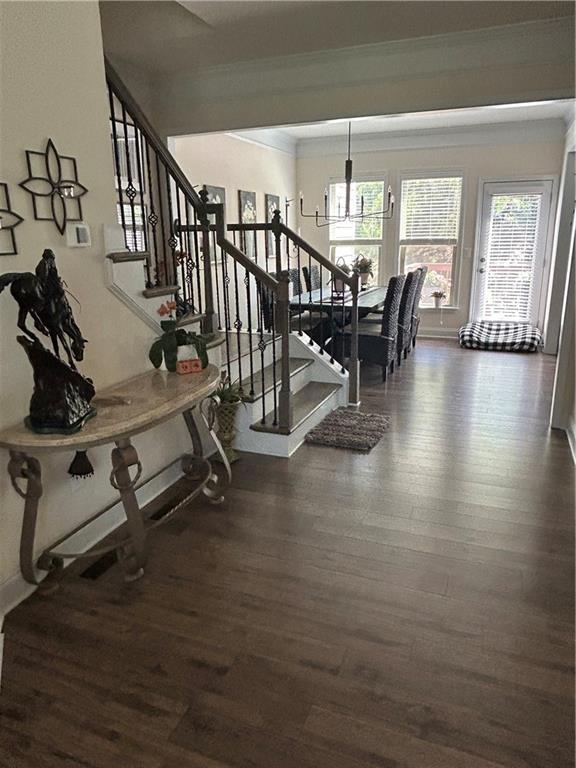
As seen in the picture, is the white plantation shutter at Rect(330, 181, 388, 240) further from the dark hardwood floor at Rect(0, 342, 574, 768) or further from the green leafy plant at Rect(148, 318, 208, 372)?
the green leafy plant at Rect(148, 318, 208, 372)

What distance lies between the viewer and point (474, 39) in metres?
3.50

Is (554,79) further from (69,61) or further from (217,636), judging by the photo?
(217,636)

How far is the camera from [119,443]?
2.06 m

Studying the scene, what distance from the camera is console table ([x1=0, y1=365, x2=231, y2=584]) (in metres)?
1.87

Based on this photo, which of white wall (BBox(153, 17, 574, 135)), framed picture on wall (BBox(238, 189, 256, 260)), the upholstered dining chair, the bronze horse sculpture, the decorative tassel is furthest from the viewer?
framed picture on wall (BBox(238, 189, 256, 260))

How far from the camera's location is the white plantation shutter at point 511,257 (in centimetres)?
690

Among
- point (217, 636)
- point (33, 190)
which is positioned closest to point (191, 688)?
point (217, 636)

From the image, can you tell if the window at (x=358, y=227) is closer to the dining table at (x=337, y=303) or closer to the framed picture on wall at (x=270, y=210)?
the framed picture on wall at (x=270, y=210)

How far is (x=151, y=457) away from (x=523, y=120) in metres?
6.36

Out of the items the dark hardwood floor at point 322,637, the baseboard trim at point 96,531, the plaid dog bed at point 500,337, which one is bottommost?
the dark hardwood floor at point 322,637

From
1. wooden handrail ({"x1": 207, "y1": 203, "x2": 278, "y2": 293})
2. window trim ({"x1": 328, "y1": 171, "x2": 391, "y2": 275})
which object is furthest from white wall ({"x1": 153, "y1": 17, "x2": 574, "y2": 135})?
window trim ({"x1": 328, "y1": 171, "x2": 391, "y2": 275})

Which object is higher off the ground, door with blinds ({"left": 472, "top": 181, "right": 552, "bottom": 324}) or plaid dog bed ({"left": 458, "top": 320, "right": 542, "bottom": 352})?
door with blinds ({"left": 472, "top": 181, "right": 552, "bottom": 324})

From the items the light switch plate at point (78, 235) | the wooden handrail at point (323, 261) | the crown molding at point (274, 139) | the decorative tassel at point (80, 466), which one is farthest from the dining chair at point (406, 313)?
the decorative tassel at point (80, 466)

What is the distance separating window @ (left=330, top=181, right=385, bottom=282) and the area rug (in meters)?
3.98
